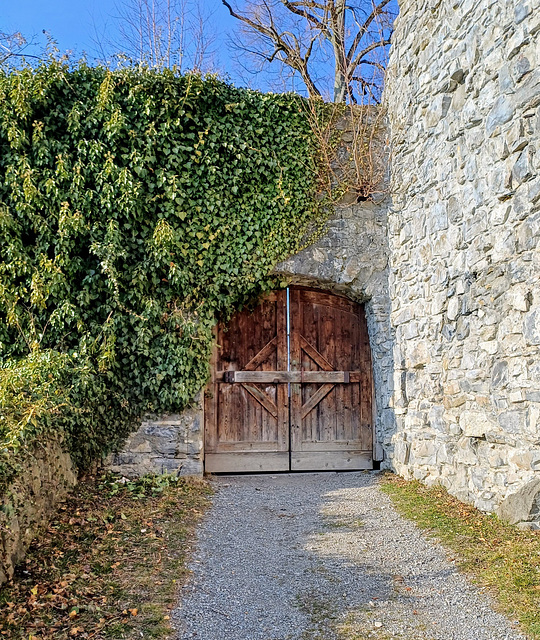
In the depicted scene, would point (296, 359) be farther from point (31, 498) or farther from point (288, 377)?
point (31, 498)

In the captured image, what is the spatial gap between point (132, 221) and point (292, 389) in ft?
8.67

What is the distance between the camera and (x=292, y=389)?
644cm

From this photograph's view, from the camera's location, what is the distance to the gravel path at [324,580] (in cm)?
278

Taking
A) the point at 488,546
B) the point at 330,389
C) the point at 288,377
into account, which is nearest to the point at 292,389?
the point at 288,377

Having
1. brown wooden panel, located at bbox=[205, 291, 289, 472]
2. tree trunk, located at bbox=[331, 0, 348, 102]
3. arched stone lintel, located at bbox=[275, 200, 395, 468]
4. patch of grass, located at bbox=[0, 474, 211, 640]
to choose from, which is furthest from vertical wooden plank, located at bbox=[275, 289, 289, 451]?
tree trunk, located at bbox=[331, 0, 348, 102]

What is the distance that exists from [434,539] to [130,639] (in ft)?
7.58

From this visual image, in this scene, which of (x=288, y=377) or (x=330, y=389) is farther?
(x=330, y=389)

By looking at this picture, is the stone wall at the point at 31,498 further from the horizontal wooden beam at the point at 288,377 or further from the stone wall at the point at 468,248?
the stone wall at the point at 468,248

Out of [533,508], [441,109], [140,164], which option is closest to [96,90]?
[140,164]

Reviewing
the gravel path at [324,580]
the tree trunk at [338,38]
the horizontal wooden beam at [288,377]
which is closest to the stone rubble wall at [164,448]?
the horizontal wooden beam at [288,377]

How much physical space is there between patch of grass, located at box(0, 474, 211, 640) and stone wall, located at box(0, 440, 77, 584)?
3.6 inches

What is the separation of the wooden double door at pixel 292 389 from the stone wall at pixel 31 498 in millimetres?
1943

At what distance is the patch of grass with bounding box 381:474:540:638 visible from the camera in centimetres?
294

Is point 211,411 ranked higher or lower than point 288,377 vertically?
lower
